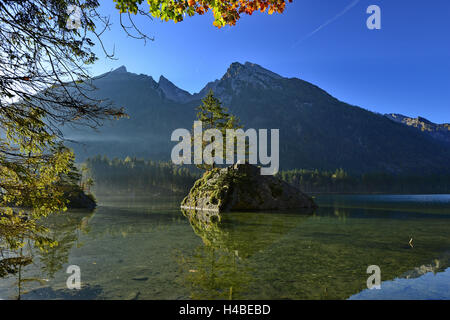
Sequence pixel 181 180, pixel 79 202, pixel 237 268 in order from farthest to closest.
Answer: pixel 181 180 → pixel 79 202 → pixel 237 268

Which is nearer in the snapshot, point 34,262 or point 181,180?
point 34,262

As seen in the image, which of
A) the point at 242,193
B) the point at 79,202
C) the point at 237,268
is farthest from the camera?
the point at 79,202

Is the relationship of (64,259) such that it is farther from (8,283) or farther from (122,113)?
(122,113)

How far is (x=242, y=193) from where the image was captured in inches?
1200

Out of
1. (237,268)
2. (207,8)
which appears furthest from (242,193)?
(207,8)

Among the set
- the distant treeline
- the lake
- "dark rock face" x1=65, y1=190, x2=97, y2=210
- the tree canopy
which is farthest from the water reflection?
the distant treeline

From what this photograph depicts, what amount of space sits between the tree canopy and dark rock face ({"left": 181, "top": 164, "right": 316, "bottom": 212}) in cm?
2436

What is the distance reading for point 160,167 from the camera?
134 meters

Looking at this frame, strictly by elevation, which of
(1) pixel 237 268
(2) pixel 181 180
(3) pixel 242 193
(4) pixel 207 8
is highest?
(4) pixel 207 8

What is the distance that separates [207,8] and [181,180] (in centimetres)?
11874

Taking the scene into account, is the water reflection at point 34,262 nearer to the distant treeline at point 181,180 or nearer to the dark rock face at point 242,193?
the dark rock face at point 242,193

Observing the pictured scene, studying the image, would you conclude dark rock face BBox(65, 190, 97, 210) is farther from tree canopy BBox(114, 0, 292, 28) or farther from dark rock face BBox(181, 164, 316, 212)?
tree canopy BBox(114, 0, 292, 28)

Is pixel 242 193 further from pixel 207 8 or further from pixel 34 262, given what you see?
pixel 207 8

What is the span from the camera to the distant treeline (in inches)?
4759
